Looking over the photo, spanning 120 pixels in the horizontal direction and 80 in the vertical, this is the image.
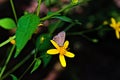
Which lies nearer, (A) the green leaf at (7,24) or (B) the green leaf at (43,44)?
(B) the green leaf at (43,44)

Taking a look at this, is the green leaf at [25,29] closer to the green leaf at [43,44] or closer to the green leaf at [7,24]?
the green leaf at [43,44]

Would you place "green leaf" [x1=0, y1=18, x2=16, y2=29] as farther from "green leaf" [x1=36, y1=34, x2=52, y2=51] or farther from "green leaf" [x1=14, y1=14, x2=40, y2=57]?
"green leaf" [x1=14, y1=14, x2=40, y2=57]

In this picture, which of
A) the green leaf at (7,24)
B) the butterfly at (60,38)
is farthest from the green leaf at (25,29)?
→ the green leaf at (7,24)

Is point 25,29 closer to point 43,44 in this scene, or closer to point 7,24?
point 43,44

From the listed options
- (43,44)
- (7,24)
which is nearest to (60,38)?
(43,44)

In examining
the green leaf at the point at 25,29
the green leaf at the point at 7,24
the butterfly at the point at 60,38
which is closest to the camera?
the green leaf at the point at 25,29

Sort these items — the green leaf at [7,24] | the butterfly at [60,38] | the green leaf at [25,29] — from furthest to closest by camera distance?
the green leaf at [7,24]
the butterfly at [60,38]
the green leaf at [25,29]

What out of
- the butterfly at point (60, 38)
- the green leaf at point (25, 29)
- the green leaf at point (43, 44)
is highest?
the green leaf at point (25, 29)

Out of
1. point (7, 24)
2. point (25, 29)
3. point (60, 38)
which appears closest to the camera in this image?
point (25, 29)

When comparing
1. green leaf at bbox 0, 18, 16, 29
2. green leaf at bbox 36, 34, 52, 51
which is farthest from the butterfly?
green leaf at bbox 0, 18, 16, 29

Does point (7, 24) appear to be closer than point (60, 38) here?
No
